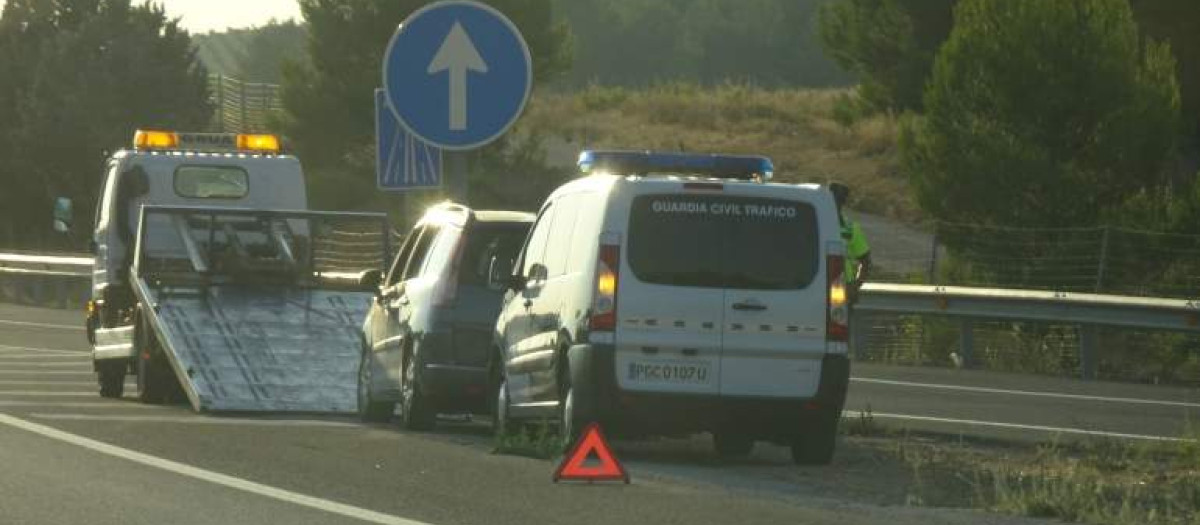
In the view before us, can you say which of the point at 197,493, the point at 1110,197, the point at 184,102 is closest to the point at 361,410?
the point at 197,493

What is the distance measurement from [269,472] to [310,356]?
260 inches

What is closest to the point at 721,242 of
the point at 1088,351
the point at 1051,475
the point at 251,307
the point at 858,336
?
the point at 1051,475

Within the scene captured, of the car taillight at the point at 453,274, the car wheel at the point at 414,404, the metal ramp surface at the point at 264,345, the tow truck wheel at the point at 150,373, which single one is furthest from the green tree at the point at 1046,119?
the car taillight at the point at 453,274

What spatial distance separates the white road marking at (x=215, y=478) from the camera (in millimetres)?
11328

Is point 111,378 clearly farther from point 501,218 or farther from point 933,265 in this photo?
point 933,265

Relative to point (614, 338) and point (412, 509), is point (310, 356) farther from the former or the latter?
point (412, 509)

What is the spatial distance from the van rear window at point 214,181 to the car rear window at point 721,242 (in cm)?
1107

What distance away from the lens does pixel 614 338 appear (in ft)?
46.1

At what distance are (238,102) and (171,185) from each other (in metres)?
42.3

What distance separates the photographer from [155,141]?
24.8 meters

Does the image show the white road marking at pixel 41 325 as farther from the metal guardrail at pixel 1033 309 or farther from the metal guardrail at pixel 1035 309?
the metal guardrail at pixel 1035 309

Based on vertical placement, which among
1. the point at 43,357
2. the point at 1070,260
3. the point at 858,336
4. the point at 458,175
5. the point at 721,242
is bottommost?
the point at 43,357

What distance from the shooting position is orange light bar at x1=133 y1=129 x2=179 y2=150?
24766 mm

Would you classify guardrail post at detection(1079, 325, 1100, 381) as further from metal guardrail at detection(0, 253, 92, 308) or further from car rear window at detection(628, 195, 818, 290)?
metal guardrail at detection(0, 253, 92, 308)
